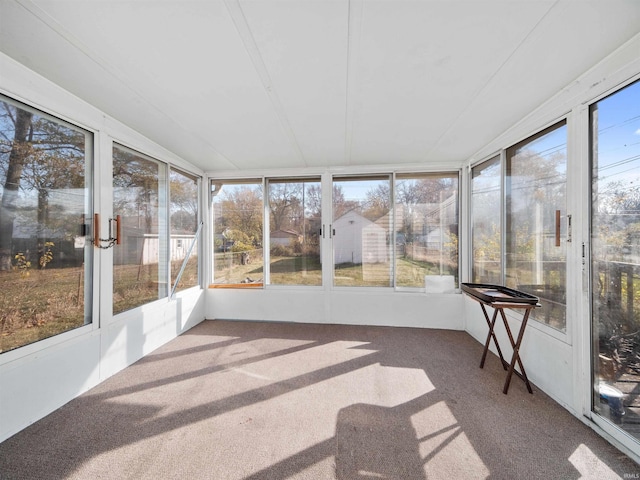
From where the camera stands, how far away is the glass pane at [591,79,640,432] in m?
1.50

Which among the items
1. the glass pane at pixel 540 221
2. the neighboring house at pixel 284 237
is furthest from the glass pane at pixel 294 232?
the glass pane at pixel 540 221

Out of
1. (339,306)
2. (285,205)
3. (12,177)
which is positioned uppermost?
(285,205)

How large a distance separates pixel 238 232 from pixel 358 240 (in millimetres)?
1970

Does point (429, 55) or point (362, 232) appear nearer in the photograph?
point (429, 55)

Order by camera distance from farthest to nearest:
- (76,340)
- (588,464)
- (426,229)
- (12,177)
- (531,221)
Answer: (426,229), (531,221), (76,340), (12,177), (588,464)

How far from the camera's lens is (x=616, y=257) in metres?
1.59

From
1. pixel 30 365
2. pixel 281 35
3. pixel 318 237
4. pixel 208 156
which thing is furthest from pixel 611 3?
pixel 30 365

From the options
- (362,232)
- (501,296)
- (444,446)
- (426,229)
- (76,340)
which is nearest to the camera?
(444,446)

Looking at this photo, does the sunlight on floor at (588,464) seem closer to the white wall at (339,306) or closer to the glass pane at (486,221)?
the glass pane at (486,221)

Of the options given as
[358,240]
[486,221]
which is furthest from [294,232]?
[486,221]

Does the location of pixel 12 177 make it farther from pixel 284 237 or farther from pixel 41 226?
pixel 284 237

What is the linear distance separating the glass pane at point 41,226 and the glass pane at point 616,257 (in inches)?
157

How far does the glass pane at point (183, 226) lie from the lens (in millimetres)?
3332

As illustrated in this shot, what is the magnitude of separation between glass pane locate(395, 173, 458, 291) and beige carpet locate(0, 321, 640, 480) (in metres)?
1.30
